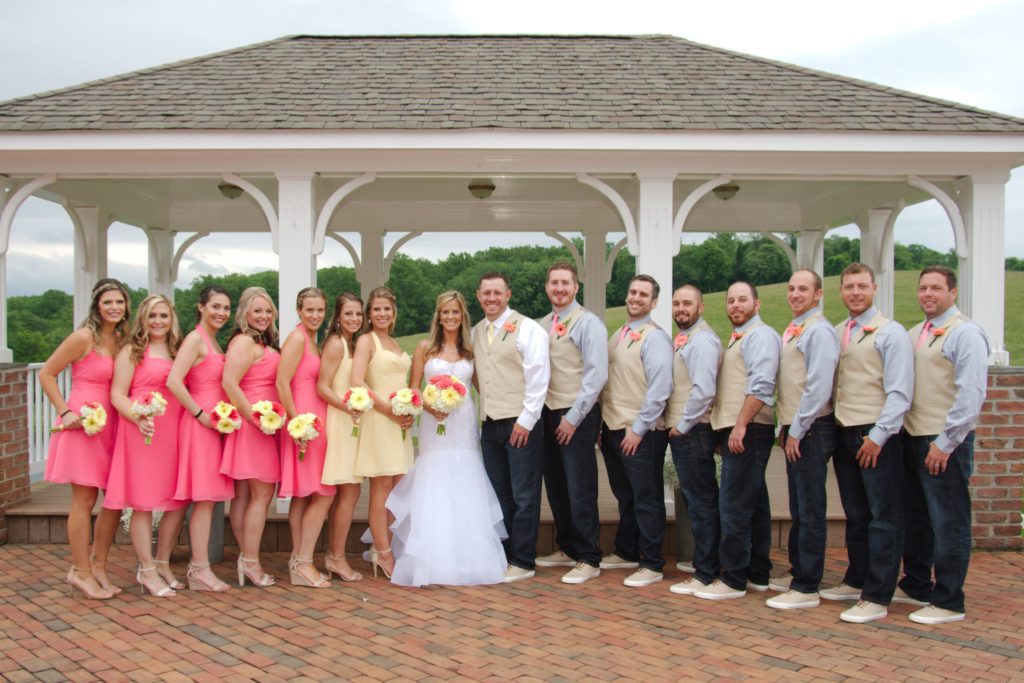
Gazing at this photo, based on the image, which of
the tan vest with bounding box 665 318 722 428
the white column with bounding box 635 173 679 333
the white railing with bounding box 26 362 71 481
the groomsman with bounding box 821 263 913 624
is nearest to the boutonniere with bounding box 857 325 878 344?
the groomsman with bounding box 821 263 913 624

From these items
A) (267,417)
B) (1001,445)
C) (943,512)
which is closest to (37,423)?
(267,417)

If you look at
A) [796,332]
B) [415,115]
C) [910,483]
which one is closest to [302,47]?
[415,115]

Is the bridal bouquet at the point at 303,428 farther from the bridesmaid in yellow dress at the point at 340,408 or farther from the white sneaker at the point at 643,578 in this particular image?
the white sneaker at the point at 643,578

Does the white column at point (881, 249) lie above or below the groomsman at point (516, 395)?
above

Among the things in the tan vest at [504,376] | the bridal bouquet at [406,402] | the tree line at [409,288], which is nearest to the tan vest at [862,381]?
the tan vest at [504,376]

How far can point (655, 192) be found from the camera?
256 inches

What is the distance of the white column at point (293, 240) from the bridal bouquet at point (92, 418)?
175cm

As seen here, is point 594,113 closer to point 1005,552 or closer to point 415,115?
point 415,115

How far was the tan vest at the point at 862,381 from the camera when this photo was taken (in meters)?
4.54

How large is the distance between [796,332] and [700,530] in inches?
54.7

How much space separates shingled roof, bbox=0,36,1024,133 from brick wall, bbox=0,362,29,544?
77.1 inches

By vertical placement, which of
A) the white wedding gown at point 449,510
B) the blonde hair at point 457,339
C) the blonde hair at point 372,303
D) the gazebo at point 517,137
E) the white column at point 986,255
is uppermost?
the gazebo at point 517,137

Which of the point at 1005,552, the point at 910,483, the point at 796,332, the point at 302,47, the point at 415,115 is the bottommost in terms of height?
the point at 1005,552

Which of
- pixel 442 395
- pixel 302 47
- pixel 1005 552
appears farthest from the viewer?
pixel 302 47
